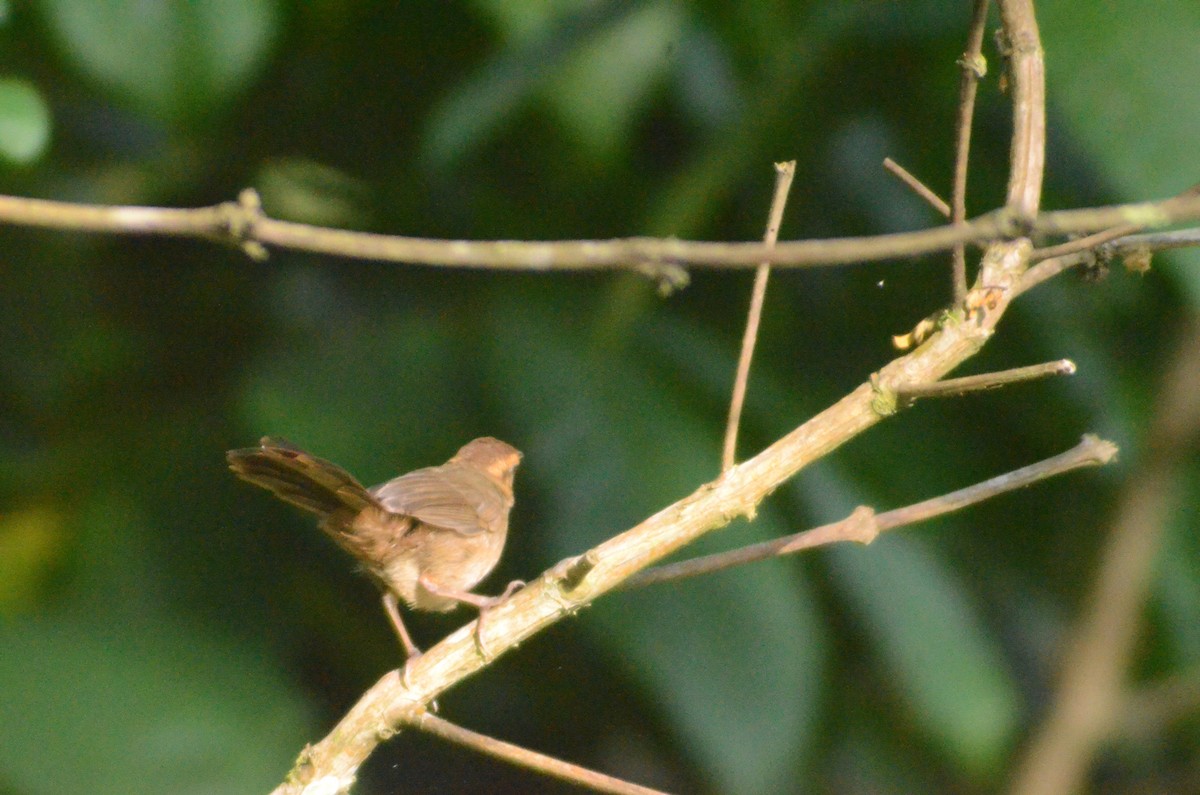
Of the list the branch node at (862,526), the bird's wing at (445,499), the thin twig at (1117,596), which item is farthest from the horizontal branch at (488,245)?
the thin twig at (1117,596)

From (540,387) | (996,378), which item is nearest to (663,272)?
(996,378)

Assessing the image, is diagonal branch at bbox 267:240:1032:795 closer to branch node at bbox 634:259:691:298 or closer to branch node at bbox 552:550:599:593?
branch node at bbox 552:550:599:593

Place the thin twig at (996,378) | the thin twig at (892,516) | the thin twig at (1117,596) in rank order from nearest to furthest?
the thin twig at (996,378), the thin twig at (892,516), the thin twig at (1117,596)

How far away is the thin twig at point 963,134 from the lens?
130 cm

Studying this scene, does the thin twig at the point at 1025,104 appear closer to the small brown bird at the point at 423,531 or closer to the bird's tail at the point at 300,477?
the bird's tail at the point at 300,477

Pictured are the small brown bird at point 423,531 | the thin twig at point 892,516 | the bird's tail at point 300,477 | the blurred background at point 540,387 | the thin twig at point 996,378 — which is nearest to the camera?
the thin twig at point 996,378

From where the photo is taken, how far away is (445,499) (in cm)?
227

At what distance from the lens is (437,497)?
2262 millimetres

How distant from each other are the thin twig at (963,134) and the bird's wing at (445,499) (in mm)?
1026

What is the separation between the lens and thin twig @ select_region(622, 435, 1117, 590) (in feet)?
4.12

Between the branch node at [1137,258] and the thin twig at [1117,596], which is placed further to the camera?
the thin twig at [1117,596]

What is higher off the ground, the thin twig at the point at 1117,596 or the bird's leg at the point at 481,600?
the thin twig at the point at 1117,596

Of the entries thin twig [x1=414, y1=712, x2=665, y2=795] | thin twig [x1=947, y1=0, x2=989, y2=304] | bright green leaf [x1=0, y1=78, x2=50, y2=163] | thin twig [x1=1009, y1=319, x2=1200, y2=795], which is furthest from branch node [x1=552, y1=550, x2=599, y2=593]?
A: thin twig [x1=1009, y1=319, x2=1200, y2=795]

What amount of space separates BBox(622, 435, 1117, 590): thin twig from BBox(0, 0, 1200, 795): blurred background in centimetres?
130
